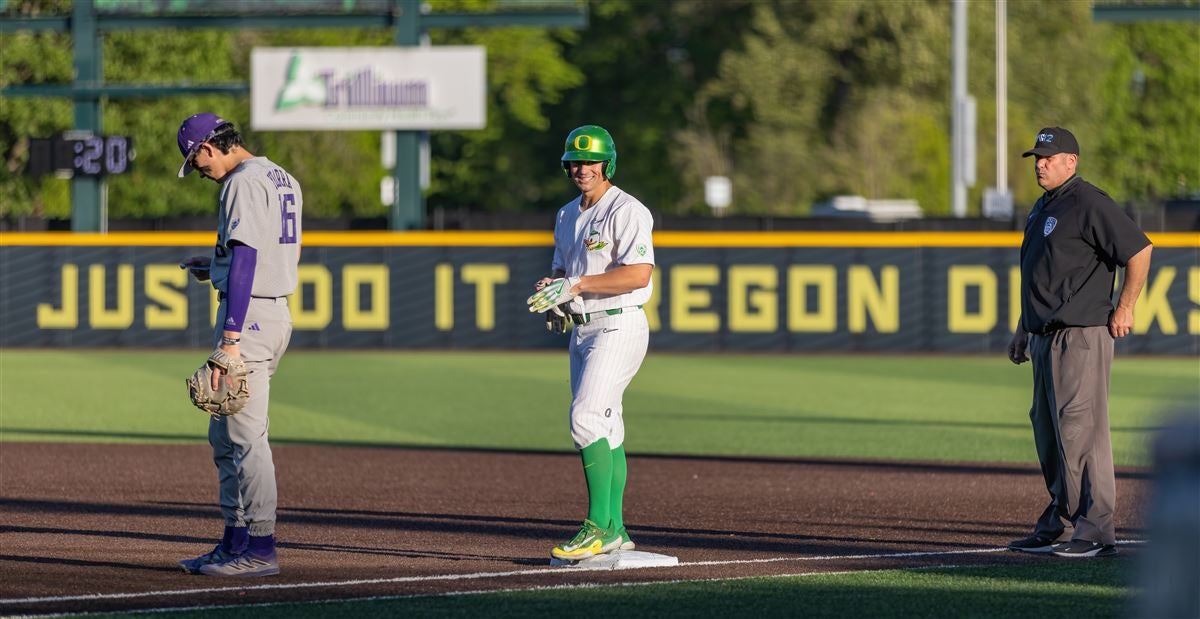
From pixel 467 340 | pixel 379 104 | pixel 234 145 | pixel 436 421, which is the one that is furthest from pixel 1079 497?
pixel 379 104

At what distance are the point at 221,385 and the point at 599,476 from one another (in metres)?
1.62

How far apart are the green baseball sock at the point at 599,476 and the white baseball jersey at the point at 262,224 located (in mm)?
1427

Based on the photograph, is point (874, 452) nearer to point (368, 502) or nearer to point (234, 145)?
point (368, 502)

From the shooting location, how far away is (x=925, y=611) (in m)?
7.05

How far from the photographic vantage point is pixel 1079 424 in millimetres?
8695

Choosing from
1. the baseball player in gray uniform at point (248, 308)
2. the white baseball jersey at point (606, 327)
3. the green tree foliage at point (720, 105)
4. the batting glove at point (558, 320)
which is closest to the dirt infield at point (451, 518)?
the baseball player in gray uniform at point (248, 308)

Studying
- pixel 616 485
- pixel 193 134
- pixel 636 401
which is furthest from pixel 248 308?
pixel 636 401

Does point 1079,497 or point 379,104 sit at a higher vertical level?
point 379,104

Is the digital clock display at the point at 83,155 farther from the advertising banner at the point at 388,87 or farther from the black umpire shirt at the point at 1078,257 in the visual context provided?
the black umpire shirt at the point at 1078,257

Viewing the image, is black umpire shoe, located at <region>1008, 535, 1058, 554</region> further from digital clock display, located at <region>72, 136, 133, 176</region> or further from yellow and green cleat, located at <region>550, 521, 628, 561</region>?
digital clock display, located at <region>72, 136, 133, 176</region>

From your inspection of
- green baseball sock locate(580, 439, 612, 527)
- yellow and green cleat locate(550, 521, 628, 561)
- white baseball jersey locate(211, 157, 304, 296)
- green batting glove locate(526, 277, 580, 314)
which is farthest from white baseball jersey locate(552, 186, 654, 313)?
white baseball jersey locate(211, 157, 304, 296)

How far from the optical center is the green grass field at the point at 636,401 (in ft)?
49.6

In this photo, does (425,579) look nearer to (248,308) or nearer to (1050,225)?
(248,308)

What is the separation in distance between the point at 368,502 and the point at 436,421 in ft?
19.3
